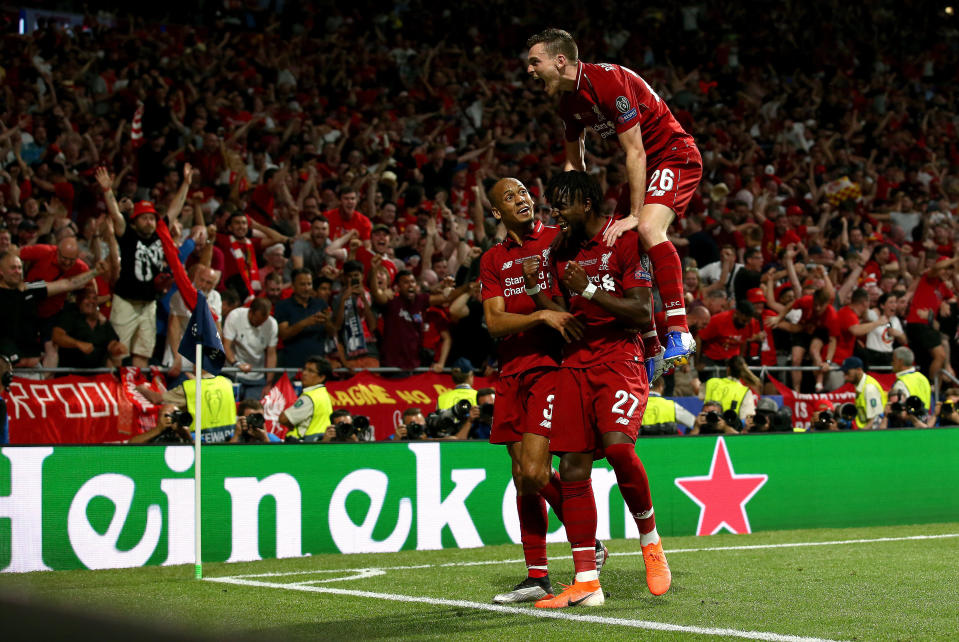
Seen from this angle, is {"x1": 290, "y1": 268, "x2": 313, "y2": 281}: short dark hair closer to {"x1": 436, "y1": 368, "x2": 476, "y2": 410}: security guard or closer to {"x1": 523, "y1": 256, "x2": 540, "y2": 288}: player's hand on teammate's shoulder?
{"x1": 436, "y1": 368, "x2": 476, "y2": 410}: security guard

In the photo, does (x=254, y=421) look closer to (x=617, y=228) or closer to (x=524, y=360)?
(x=524, y=360)

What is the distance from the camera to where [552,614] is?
6.36 meters

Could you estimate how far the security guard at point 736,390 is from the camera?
45.9ft

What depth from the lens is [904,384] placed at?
598 inches

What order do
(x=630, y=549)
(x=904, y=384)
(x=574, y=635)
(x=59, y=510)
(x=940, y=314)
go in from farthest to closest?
(x=940, y=314), (x=904, y=384), (x=630, y=549), (x=59, y=510), (x=574, y=635)

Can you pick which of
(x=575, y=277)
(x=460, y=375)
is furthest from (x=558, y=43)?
(x=460, y=375)

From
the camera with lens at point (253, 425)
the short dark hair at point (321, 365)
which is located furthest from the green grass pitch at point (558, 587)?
the short dark hair at point (321, 365)

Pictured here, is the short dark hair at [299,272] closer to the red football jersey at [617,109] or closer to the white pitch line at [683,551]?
the white pitch line at [683,551]

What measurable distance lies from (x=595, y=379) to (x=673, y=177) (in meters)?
1.41

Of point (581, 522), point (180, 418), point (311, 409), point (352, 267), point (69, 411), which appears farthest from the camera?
point (352, 267)

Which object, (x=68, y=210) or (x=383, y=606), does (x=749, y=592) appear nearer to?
(x=383, y=606)

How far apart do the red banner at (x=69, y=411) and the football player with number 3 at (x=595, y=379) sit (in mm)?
6509

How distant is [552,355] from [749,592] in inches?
75.2

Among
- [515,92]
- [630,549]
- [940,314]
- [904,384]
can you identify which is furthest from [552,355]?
[515,92]
